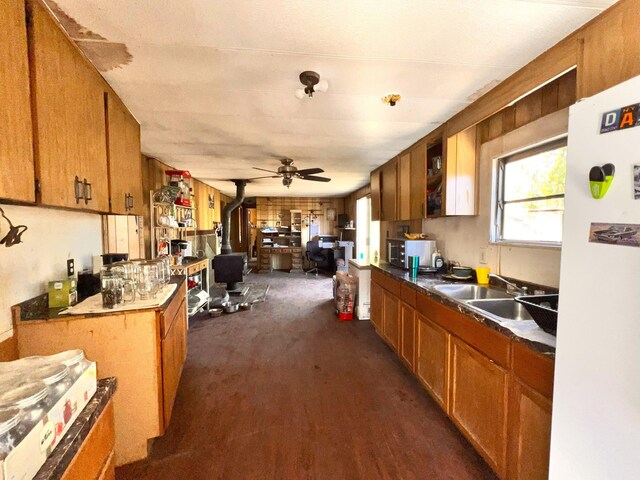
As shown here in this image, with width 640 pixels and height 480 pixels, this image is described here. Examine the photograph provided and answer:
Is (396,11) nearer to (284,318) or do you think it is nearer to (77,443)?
(77,443)

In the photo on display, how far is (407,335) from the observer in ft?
7.80

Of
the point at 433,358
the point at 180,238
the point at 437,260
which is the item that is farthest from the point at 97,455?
the point at 180,238

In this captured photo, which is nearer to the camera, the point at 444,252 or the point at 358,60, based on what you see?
the point at 358,60

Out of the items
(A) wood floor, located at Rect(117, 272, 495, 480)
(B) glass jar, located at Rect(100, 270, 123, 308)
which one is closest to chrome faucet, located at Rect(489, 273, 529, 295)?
(A) wood floor, located at Rect(117, 272, 495, 480)

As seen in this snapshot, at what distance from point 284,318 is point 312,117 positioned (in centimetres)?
278

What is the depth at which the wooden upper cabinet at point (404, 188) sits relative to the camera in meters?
3.09

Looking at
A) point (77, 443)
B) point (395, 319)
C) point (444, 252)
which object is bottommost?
point (395, 319)

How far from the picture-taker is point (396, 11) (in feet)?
3.77

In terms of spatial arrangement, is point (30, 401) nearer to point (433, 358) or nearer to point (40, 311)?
point (40, 311)

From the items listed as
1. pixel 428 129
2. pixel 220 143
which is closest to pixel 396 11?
pixel 428 129

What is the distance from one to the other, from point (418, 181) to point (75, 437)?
302 centimetres

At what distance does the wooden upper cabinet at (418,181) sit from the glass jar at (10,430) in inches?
113

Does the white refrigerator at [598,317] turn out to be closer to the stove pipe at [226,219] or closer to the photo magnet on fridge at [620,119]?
the photo magnet on fridge at [620,119]

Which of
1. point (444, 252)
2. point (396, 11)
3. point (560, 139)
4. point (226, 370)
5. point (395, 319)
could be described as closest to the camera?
point (396, 11)
